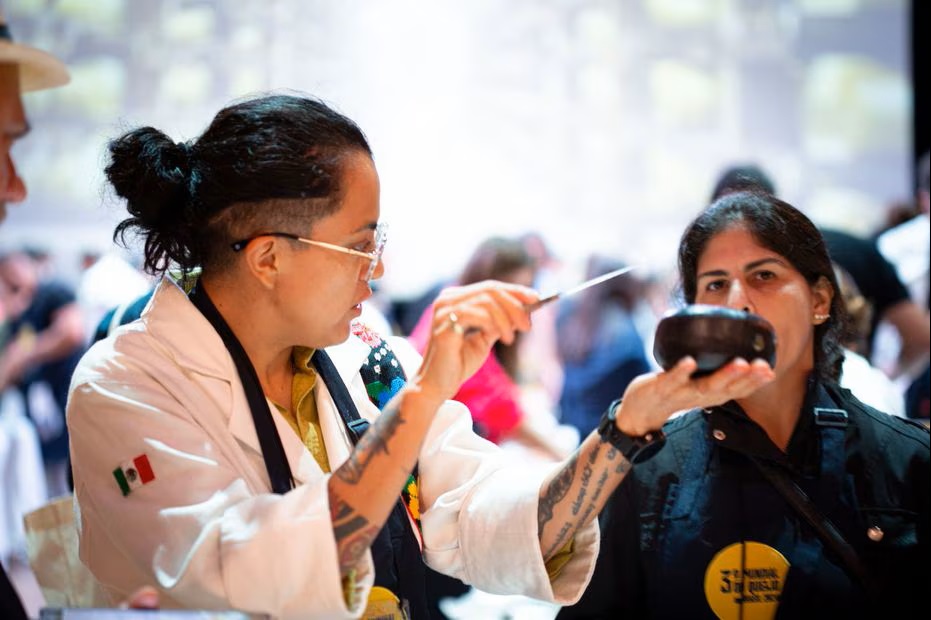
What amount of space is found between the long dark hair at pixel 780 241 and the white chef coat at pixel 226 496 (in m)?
0.49

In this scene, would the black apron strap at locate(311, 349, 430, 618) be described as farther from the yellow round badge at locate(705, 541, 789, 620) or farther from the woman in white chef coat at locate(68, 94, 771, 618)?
the yellow round badge at locate(705, 541, 789, 620)

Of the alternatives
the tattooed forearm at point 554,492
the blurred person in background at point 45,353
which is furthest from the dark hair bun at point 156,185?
the blurred person in background at point 45,353

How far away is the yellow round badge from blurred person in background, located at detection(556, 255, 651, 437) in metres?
2.83

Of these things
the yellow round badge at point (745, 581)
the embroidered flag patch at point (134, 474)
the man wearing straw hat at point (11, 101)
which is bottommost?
the yellow round badge at point (745, 581)

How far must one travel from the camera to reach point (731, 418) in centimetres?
175

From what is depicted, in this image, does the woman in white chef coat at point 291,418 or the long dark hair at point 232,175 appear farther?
the long dark hair at point 232,175

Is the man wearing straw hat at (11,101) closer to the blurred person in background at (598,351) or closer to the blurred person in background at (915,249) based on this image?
the blurred person in background at (915,249)

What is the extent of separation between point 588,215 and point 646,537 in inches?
206

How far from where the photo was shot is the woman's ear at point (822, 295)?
178 centimetres

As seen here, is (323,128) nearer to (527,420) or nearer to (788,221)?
(788,221)

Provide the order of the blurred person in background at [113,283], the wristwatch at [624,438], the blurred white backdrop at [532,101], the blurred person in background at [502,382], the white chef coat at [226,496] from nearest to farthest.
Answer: the white chef coat at [226,496] → the wristwatch at [624,438] → the blurred person in background at [113,283] → the blurred person in background at [502,382] → the blurred white backdrop at [532,101]

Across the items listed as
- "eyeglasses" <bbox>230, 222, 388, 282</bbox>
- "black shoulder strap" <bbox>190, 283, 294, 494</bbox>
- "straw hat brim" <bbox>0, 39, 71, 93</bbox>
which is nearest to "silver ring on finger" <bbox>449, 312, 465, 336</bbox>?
"eyeglasses" <bbox>230, 222, 388, 282</bbox>

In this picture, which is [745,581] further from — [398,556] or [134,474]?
[134,474]

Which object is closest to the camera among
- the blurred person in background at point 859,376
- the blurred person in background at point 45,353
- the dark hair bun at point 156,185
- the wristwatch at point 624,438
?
the wristwatch at point 624,438
